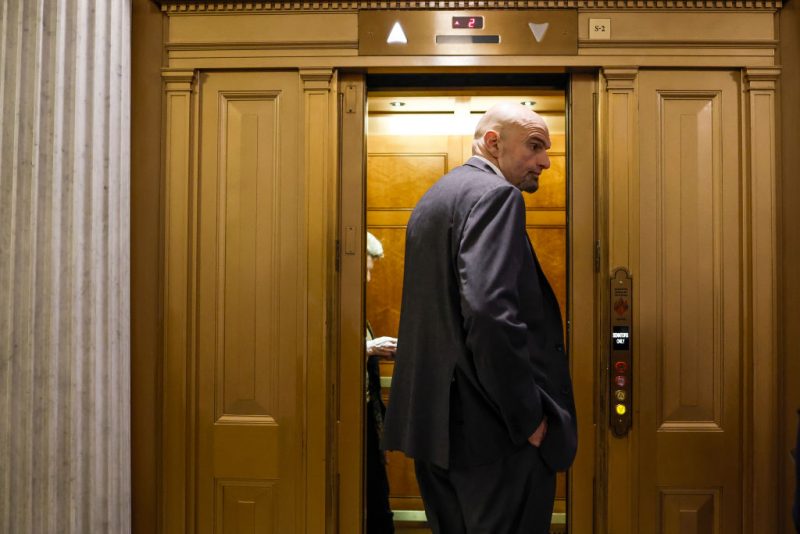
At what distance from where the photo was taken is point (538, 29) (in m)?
2.38

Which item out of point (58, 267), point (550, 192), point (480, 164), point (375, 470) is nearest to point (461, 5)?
point (480, 164)

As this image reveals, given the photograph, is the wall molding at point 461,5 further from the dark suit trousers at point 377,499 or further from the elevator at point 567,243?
the dark suit trousers at point 377,499

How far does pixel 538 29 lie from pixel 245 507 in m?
2.30

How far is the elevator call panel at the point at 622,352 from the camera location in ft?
7.70

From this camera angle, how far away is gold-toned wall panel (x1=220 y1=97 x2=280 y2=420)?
95.4 inches

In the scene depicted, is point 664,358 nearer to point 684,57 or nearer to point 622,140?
point 622,140

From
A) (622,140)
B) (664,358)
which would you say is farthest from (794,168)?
(664,358)

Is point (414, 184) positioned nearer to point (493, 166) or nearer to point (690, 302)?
point (690, 302)

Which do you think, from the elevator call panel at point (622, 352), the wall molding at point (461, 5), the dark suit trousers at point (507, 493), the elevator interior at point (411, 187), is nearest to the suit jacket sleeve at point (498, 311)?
the dark suit trousers at point (507, 493)

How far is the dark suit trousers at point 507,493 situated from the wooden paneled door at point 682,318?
924 millimetres

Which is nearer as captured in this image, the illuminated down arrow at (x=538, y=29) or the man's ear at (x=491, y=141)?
the man's ear at (x=491, y=141)

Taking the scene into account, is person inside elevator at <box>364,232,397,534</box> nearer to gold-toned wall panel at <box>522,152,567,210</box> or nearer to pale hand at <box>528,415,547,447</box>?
pale hand at <box>528,415,547,447</box>

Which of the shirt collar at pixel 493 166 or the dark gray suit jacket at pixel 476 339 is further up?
the shirt collar at pixel 493 166

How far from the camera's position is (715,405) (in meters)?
2.37
